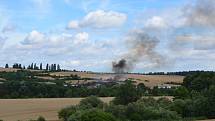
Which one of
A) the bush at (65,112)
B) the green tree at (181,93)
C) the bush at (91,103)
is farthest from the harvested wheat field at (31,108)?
the green tree at (181,93)

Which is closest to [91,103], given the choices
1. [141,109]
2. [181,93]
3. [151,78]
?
[141,109]

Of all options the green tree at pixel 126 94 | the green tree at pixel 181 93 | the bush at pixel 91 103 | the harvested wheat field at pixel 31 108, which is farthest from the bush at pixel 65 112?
the green tree at pixel 181 93

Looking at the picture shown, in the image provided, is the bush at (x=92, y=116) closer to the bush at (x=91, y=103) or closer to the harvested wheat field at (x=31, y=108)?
the bush at (x=91, y=103)

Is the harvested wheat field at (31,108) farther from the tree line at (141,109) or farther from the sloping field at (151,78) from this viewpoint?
the sloping field at (151,78)

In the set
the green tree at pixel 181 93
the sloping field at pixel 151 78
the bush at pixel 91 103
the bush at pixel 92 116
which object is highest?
the sloping field at pixel 151 78

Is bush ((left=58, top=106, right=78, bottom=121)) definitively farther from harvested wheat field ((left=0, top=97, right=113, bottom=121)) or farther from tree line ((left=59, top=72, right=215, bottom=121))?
harvested wheat field ((left=0, top=97, right=113, bottom=121))

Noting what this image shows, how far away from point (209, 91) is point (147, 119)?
22.2m

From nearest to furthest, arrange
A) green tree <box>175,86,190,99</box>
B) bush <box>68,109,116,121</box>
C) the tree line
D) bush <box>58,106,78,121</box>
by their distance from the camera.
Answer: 1. bush <box>68,109,116,121</box>
2. the tree line
3. bush <box>58,106,78,121</box>
4. green tree <box>175,86,190,99</box>

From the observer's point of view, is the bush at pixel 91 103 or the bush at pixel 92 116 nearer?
the bush at pixel 92 116

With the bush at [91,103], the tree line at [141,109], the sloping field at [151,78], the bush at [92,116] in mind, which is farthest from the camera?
the sloping field at [151,78]

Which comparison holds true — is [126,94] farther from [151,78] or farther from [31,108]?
[151,78]

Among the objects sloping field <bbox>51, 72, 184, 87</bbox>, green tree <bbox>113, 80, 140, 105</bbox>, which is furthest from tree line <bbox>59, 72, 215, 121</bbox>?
sloping field <bbox>51, 72, 184, 87</bbox>

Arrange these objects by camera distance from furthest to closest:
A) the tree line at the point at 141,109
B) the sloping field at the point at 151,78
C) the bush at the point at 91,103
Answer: the sloping field at the point at 151,78
the bush at the point at 91,103
the tree line at the point at 141,109

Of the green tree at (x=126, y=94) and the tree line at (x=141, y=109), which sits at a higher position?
the green tree at (x=126, y=94)
